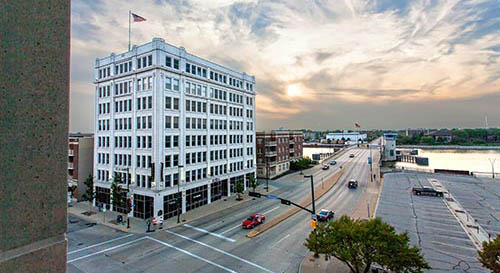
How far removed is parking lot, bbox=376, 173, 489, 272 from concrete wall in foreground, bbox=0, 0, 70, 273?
996 inches

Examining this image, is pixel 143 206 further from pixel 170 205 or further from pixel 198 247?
pixel 198 247

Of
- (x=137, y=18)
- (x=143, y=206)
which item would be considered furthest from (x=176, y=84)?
(x=143, y=206)

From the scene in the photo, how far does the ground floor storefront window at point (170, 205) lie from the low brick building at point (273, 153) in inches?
1084

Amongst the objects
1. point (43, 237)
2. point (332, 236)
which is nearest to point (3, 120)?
point (43, 237)

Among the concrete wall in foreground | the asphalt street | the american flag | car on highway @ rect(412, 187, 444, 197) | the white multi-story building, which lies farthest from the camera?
car on highway @ rect(412, 187, 444, 197)

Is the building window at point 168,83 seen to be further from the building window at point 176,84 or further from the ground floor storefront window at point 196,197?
the ground floor storefront window at point 196,197

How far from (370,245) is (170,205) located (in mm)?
26791

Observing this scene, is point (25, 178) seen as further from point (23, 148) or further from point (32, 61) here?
point (32, 61)

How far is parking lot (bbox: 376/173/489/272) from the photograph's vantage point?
2055 cm

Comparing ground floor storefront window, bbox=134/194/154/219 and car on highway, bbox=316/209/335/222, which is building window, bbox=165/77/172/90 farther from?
car on highway, bbox=316/209/335/222

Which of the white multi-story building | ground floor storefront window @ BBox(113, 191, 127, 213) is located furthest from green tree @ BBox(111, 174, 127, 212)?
the white multi-story building

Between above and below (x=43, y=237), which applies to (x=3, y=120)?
above

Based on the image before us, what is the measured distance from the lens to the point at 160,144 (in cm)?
3400

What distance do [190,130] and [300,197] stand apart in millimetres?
22707
